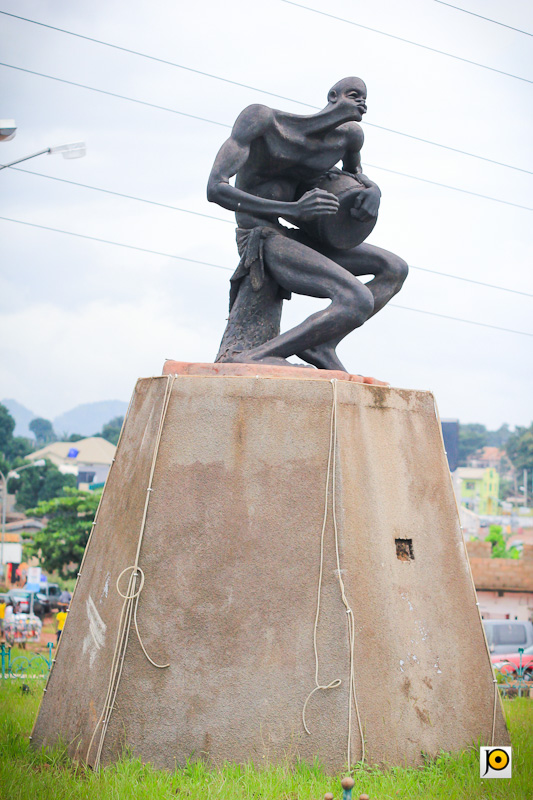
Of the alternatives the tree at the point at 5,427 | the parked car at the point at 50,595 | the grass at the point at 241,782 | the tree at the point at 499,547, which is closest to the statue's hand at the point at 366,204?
the grass at the point at 241,782

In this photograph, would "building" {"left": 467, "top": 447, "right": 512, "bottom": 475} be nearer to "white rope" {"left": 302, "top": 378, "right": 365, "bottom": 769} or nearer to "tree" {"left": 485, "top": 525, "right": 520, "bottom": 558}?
"tree" {"left": 485, "top": 525, "right": 520, "bottom": 558}

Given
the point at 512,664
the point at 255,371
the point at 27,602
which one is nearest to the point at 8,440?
the point at 27,602

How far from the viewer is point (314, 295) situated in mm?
5914

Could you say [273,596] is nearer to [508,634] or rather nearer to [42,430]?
[508,634]

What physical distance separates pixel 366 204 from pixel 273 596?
9.19ft

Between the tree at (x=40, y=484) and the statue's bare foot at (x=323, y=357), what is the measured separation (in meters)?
53.3

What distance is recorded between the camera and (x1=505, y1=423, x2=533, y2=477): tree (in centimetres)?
9462

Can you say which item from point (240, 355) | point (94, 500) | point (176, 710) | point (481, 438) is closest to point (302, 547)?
point (176, 710)

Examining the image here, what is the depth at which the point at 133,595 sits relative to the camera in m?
4.89

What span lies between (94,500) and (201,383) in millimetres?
26299

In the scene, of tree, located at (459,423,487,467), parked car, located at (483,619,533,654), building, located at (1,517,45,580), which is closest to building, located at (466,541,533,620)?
parked car, located at (483,619,533,654)

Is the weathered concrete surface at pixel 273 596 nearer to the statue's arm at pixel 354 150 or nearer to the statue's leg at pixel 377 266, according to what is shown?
the statue's leg at pixel 377 266

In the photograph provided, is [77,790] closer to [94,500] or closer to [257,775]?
[257,775]

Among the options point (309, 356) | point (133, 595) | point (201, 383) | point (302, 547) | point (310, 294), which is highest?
point (310, 294)
